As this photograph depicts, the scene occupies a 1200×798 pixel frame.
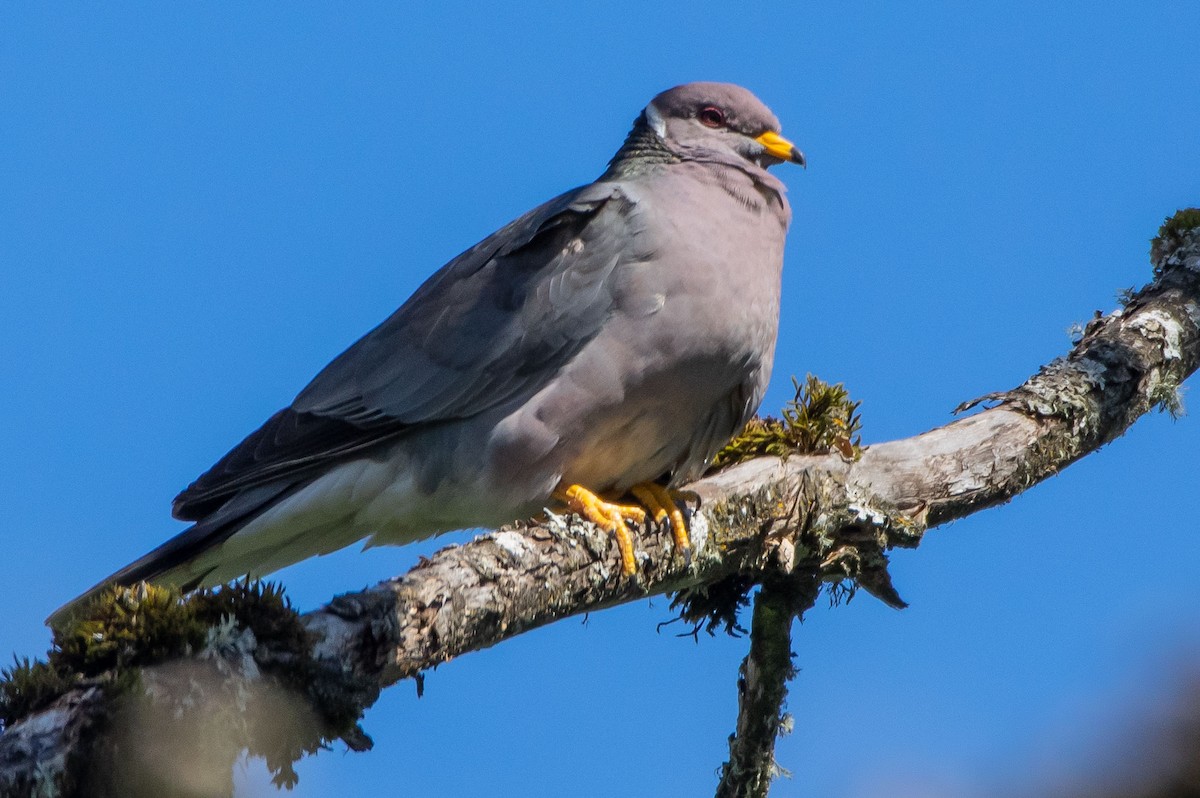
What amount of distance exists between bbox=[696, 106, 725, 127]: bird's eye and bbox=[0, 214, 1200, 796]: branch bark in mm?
1748

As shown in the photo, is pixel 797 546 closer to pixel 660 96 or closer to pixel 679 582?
pixel 679 582

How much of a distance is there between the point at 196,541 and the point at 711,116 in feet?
10.0

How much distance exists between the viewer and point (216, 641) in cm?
299

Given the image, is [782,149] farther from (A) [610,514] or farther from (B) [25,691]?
(B) [25,691]

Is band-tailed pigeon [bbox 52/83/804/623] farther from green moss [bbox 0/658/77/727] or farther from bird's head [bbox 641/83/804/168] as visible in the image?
green moss [bbox 0/658/77/727]

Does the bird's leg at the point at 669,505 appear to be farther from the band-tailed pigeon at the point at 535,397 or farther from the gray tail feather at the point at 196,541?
the gray tail feather at the point at 196,541

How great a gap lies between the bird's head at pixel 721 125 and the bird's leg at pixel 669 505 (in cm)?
166

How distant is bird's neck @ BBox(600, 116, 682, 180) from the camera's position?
5680 mm

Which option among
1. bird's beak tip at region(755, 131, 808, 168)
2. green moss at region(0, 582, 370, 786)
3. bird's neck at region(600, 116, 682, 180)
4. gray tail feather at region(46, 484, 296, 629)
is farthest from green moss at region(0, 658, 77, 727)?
bird's beak tip at region(755, 131, 808, 168)

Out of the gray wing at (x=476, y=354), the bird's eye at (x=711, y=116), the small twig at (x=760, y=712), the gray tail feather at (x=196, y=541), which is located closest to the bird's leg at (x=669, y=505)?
the small twig at (x=760, y=712)

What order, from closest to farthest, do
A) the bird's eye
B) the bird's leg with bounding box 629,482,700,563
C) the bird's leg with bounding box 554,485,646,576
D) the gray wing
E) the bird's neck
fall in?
the bird's leg with bounding box 554,485,646,576 < the bird's leg with bounding box 629,482,700,563 < the gray wing < the bird's neck < the bird's eye

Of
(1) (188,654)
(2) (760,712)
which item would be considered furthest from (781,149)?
(1) (188,654)

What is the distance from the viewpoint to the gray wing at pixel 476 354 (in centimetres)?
498

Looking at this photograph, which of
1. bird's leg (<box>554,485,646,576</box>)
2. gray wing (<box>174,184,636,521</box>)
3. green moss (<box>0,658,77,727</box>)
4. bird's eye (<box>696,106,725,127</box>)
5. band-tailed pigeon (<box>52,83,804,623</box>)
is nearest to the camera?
green moss (<box>0,658,77,727</box>)
